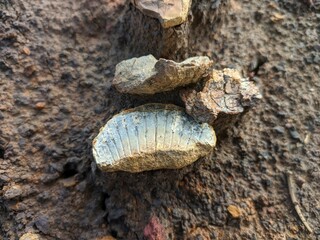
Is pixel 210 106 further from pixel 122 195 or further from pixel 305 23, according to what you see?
Answer: pixel 305 23

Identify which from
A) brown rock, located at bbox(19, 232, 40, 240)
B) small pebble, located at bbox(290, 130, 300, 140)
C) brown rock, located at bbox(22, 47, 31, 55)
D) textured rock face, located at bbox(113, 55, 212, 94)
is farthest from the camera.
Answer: brown rock, located at bbox(22, 47, 31, 55)

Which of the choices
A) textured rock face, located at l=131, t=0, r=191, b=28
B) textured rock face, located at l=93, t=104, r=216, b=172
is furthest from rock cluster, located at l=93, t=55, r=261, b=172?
textured rock face, located at l=131, t=0, r=191, b=28

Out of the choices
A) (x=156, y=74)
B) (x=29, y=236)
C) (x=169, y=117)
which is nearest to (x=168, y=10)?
(x=156, y=74)

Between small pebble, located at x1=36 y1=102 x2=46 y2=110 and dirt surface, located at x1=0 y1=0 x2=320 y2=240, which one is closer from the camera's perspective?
dirt surface, located at x1=0 y1=0 x2=320 y2=240

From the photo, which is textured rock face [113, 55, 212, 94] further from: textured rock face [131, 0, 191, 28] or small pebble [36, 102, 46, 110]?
small pebble [36, 102, 46, 110]

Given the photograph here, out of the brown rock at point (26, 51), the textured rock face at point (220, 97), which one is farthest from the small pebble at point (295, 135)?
the brown rock at point (26, 51)

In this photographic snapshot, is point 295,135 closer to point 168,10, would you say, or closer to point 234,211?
point 234,211

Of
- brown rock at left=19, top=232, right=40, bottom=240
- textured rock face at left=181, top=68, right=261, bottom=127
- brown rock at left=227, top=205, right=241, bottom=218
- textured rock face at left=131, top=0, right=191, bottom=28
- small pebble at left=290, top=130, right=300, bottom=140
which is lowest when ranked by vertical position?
brown rock at left=19, top=232, right=40, bottom=240
